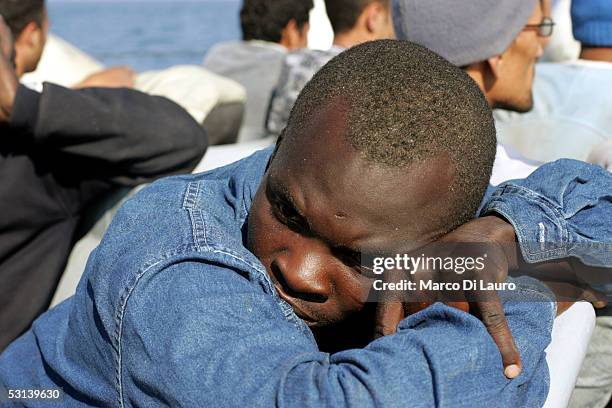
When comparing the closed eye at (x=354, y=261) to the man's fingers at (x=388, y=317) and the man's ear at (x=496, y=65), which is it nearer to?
Answer: the man's fingers at (x=388, y=317)

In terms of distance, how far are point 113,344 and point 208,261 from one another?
0.18 m

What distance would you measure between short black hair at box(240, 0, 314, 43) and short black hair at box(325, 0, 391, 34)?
1074mm

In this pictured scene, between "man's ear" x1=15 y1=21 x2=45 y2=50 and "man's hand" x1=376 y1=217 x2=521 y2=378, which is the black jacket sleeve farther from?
"man's hand" x1=376 y1=217 x2=521 y2=378

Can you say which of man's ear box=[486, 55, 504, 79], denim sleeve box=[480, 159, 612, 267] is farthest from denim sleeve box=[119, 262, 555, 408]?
man's ear box=[486, 55, 504, 79]

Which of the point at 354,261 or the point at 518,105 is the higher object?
the point at 354,261

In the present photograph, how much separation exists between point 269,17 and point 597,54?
7.61ft

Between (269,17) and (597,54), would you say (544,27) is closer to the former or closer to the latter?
(597,54)

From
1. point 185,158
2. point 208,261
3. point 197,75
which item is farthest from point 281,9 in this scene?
point 208,261

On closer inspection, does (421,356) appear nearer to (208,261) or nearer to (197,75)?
(208,261)

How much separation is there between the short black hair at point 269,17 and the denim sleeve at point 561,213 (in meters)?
3.45

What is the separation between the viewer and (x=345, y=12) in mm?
3646

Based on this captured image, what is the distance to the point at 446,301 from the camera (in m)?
1.23

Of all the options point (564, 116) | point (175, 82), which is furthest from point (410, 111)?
point (175, 82)

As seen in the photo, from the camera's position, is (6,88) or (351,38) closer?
(6,88)
